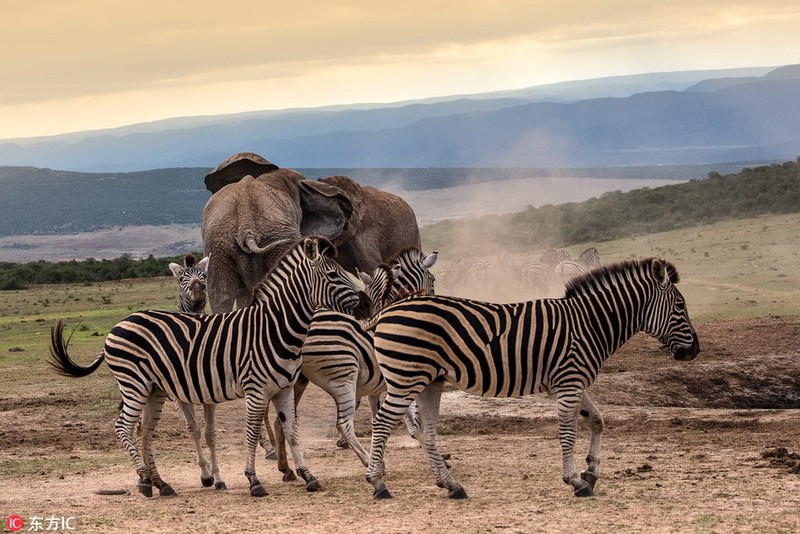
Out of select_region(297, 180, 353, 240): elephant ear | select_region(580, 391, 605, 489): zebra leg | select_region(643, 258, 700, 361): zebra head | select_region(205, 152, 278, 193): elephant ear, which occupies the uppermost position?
select_region(205, 152, 278, 193): elephant ear

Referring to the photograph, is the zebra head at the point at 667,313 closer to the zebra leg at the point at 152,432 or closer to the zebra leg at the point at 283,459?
the zebra leg at the point at 283,459

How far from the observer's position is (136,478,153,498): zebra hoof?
33.5 ft

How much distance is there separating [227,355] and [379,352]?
4.70 ft

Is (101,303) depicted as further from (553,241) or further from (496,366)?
(496,366)

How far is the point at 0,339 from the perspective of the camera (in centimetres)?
2439

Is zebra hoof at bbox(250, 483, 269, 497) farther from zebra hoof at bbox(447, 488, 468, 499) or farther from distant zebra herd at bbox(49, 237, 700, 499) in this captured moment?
zebra hoof at bbox(447, 488, 468, 499)

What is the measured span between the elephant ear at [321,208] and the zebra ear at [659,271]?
23.3 ft

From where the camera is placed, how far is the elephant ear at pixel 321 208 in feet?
54.2

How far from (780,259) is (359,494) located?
2370 cm

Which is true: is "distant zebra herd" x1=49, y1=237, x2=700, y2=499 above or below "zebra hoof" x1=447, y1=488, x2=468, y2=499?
above

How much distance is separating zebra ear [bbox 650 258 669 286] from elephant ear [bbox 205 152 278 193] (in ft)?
26.4

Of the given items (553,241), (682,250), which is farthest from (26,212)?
(682,250)

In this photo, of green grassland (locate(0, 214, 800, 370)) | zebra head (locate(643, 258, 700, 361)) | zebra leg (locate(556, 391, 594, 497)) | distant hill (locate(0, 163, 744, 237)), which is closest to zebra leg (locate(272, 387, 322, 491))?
zebra leg (locate(556, 391, 594, 497))

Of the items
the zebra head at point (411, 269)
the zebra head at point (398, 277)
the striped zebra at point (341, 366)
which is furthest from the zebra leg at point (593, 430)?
the zebra head at point (411, 269)
